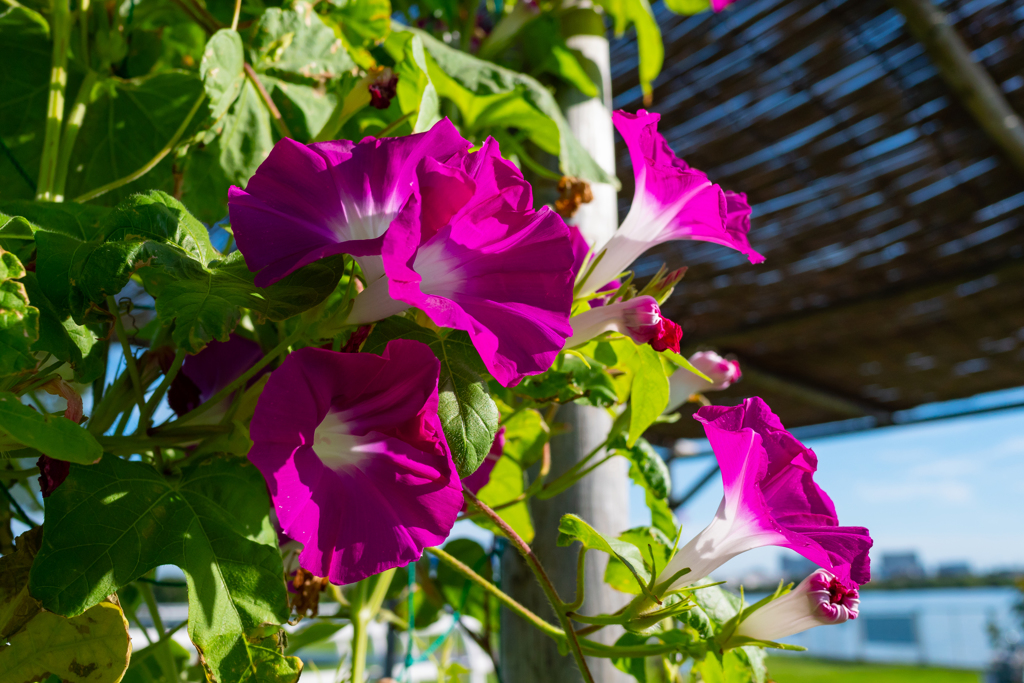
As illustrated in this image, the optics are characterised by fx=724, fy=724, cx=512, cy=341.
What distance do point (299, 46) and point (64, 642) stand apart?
41 cm

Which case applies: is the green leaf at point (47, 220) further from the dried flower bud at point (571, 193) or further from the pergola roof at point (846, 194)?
A: the pergola roof at point (846, 194)

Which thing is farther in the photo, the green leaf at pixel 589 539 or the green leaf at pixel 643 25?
the green leaf at pixel 643 25

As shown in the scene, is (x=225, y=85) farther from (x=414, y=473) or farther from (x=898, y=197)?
(x=898, y=197)

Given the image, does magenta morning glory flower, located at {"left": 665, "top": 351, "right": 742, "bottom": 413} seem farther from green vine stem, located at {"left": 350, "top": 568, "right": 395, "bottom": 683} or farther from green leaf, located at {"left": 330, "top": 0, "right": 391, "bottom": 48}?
green leaf, located at {"left": 330, "top": 0, "right": 391, "bottom": 48}

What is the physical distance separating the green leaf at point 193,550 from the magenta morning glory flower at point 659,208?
221 mm

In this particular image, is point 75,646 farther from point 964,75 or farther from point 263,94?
point 964,75

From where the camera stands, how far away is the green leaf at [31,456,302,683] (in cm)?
32

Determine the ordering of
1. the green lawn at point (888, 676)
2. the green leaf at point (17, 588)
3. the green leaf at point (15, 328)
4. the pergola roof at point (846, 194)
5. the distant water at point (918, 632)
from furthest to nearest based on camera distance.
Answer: the distant water at point (918, 632)
the green lawn at point (888, 676)
the pergola roof at point (846, 194)
the green leaf at point (17, 588)
the green leaf at point (15, 328)

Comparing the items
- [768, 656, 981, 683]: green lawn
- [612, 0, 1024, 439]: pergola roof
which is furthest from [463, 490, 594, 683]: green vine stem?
[768, 656, 981, 683]: green lawn

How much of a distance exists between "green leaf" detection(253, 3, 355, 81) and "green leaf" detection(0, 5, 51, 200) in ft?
0.54

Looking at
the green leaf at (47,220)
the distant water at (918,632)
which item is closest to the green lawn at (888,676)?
the distant water at (918,632)

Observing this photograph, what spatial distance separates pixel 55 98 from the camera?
0.48 meters

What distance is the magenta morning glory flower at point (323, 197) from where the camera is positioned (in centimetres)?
29

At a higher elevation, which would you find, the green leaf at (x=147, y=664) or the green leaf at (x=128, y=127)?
the green leaf at (x=128, y=127)
